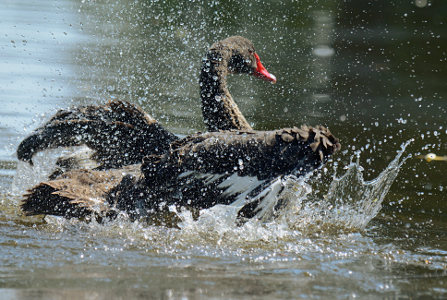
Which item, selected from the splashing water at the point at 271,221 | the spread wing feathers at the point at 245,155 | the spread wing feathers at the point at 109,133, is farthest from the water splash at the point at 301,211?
the spread wing feathers at the point at 109,133

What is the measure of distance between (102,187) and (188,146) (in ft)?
2.31

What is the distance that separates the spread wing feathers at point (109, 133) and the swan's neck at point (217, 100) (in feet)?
1.86

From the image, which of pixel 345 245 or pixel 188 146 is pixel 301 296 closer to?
pixel 345 245

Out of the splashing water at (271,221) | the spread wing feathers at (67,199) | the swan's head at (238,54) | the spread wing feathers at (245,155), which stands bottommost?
the splashing water at (271,221)

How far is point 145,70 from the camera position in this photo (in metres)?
9.45

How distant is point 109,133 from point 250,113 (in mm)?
2806

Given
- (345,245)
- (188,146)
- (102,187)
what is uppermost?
(188,146)

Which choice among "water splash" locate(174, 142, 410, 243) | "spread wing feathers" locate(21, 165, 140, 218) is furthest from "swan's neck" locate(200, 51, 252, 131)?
"spread wing feathers" locate(21, 165, 140, 218)

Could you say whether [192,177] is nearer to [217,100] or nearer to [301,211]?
[301,211]

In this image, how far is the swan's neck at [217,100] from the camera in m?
5.77

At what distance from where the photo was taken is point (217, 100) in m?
5.82

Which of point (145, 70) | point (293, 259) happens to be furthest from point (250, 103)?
point (293, 259)

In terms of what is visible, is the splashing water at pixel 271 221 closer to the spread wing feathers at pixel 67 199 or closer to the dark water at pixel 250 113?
the dark water at pixel 250 113

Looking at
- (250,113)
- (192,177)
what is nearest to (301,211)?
(192,177)
